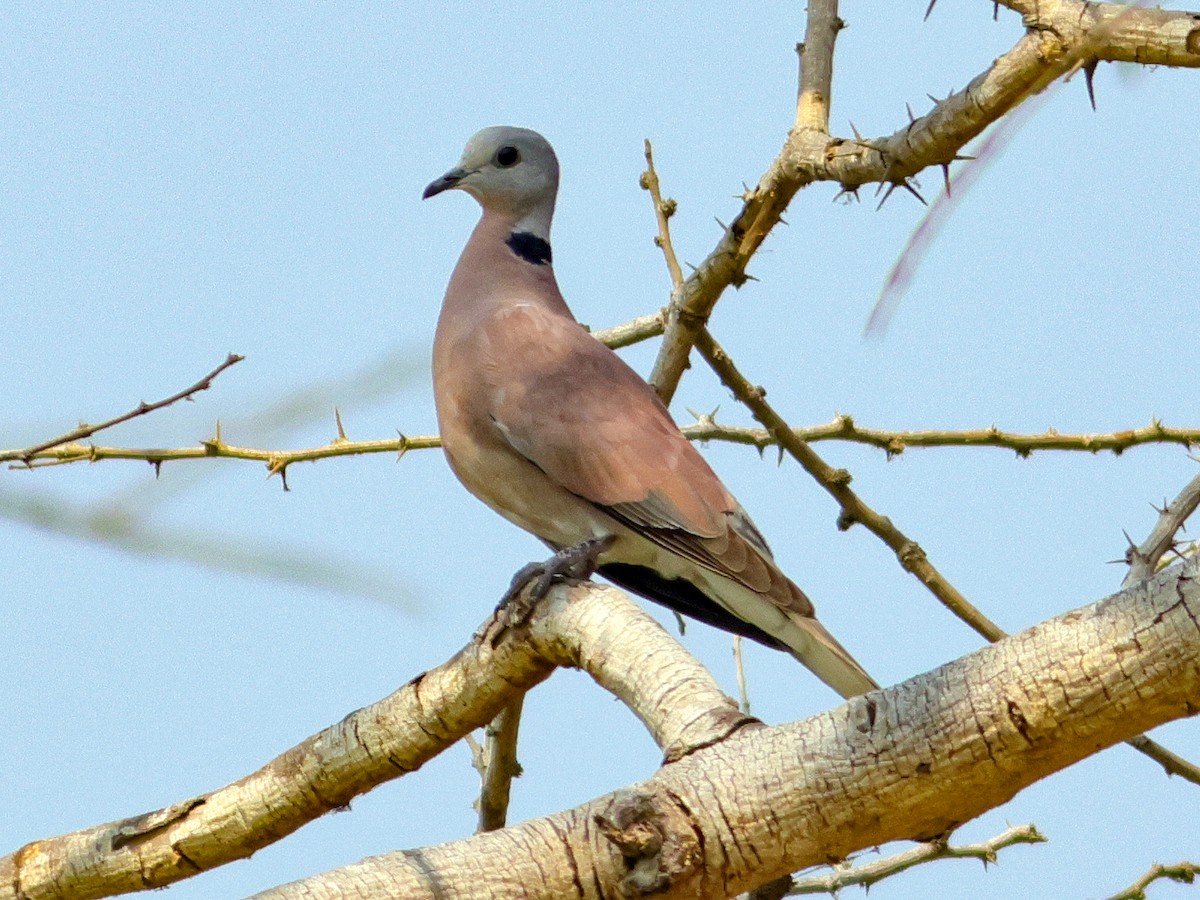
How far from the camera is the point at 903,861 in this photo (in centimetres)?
332

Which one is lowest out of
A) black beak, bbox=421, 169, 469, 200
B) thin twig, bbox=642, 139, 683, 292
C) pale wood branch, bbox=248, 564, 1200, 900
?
pale wood branch, bbox=248, 564, 1200, 900

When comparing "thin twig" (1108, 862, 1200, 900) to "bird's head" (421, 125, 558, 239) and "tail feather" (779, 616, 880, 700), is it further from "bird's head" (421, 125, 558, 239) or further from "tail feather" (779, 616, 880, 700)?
"bird's head" (421, 125, 558, 239)

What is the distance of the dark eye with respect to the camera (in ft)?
15.6

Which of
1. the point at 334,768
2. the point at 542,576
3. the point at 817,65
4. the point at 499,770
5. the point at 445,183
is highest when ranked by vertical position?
the point at 445,183

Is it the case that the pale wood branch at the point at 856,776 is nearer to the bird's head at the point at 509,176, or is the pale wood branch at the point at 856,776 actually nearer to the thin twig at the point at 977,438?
the thin twig at the point at 977,438

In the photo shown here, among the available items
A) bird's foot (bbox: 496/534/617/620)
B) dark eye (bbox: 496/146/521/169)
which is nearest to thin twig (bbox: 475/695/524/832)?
bird's foot (bbox: 496/534/617/620)

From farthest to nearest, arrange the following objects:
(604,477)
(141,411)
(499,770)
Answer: (604,477)
(499,770)
(141,411)

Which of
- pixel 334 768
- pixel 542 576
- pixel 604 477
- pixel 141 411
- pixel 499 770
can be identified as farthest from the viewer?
pixel 604 477

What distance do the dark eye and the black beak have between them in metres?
0.13

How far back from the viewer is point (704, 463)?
3939mm

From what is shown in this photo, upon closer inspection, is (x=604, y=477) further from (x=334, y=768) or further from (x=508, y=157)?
(x=508, y=157)

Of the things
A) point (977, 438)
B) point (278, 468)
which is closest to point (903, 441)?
point (977, 438)

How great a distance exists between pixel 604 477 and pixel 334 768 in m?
1.29

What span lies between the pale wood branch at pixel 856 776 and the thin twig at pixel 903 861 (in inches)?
58.3
